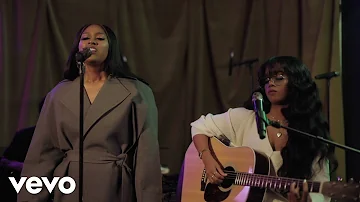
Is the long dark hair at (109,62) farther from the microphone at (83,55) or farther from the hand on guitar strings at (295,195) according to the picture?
the hand on guitar strings at (295,195)

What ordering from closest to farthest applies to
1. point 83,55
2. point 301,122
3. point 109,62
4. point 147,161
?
1. point 83,55
2. point 147,161
3. point 109,62
4. point 301,122

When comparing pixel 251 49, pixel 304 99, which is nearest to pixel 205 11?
pixel 251 49

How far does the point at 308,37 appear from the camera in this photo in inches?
164

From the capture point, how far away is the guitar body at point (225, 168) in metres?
2.62

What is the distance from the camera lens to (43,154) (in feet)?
7.92

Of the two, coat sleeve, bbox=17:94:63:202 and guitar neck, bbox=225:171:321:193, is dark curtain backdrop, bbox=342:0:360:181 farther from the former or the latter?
coat sleeve, bbox=17:94:63:202

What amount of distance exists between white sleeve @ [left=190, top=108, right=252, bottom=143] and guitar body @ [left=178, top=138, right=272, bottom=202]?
6 centimetres

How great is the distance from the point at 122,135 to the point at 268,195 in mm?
872

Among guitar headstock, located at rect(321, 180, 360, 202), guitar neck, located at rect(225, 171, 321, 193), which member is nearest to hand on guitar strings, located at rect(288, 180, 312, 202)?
guitar neck, located at rect(225, 171, 321, 193)

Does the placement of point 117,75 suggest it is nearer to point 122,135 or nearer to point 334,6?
point 122,135

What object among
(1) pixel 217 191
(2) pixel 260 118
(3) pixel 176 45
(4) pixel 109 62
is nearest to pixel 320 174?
(1) pixel 217 191

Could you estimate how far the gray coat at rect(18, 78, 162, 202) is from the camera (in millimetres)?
2326

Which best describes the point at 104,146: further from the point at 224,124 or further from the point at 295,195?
the point at 295,195

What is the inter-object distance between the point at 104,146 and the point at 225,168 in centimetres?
78
